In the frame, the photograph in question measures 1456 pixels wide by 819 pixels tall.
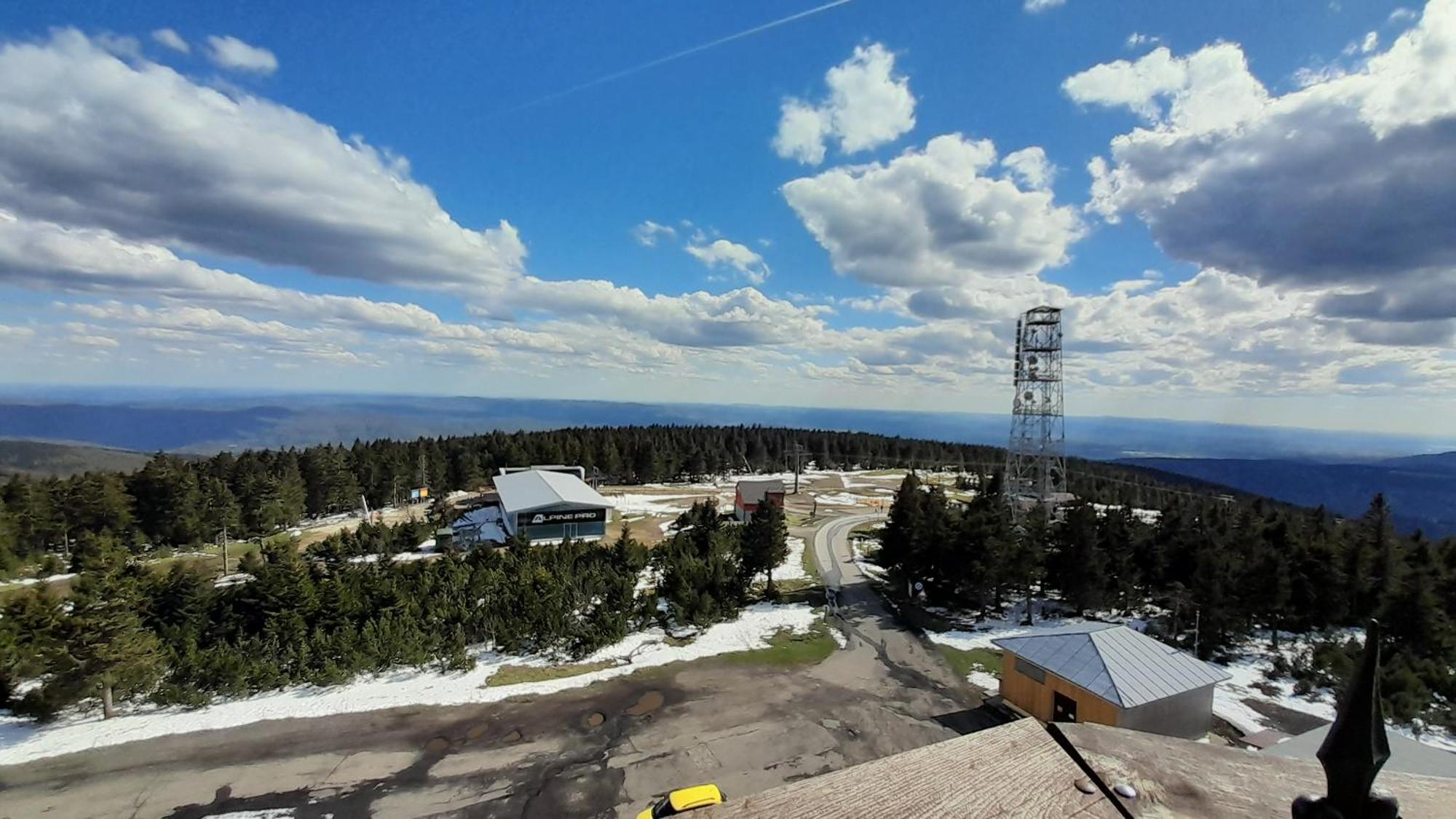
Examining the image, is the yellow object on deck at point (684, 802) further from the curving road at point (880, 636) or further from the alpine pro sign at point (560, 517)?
the alpine pro sign at point (560, 517)

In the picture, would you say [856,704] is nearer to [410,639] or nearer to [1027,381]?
[410,639]

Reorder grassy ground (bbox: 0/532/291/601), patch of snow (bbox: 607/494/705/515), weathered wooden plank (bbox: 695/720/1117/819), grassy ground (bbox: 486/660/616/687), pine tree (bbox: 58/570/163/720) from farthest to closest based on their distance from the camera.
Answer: patch of snow (bbox: 607/494/705/515)
grassy ground (bbox: 0/532/291/601)
grassy ground (bbox: 486/660/616/687)
pine tree (bbox: 58/570/163/720)
weathered wooden plank (bbox: 695/720/1117/819)

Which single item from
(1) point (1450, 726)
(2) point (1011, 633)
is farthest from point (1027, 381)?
(1) point (1450, 726)

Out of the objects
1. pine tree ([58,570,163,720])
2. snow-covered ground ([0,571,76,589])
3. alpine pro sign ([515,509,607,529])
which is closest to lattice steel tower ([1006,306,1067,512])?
alpine pro sign ([515,509,607,529])

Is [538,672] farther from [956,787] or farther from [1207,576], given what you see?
[1207,576]

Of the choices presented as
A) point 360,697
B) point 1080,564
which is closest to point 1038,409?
point 1080,564

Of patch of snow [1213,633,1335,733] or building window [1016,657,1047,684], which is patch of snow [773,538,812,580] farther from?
patch of snow [1213,633,1335,733]
